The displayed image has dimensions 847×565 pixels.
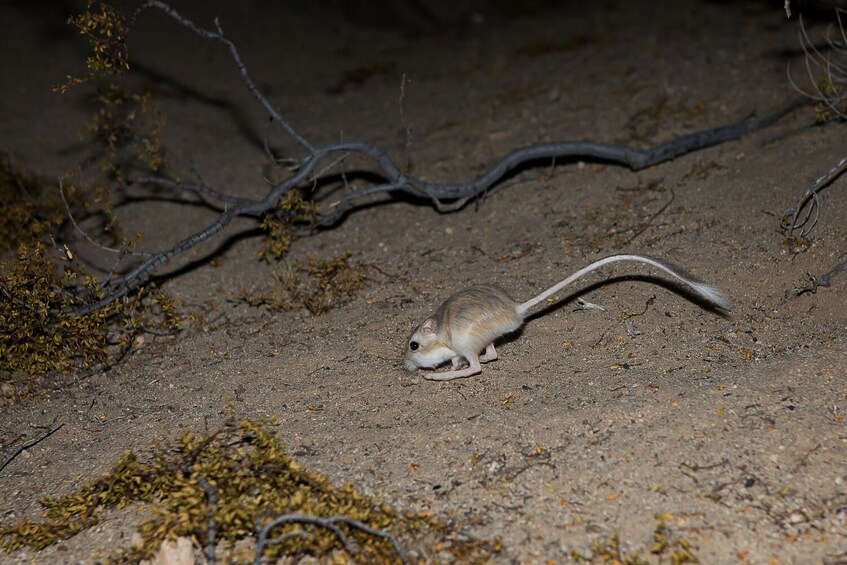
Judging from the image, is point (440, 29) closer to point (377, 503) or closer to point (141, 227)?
point (141, 227)

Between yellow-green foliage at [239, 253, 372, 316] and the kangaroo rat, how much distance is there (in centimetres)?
111

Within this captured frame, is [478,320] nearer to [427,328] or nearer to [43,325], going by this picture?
[427,328]

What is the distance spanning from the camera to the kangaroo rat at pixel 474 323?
13.2ft

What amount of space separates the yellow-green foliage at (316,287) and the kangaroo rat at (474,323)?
111 cm

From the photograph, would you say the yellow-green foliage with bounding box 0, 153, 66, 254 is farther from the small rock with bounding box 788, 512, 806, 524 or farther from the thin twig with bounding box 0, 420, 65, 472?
the small rock with bounding box 788, 512, 806, 524

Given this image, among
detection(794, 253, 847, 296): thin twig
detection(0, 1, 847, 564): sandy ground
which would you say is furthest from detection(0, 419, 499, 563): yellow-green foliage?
detection(794, 253, 847, 296): thin twig

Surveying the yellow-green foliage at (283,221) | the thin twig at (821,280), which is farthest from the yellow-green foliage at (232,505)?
the thin twig at (821,280)

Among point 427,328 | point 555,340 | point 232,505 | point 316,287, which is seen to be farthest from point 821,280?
point 232,505

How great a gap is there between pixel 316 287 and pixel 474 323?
5.67 ft

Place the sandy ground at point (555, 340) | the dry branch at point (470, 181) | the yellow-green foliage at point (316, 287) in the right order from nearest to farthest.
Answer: the sandy ground at point (555, 340), the yellow-green foliage at point (316, 287), the dry branch at point (470, 181)

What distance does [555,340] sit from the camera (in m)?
4.38

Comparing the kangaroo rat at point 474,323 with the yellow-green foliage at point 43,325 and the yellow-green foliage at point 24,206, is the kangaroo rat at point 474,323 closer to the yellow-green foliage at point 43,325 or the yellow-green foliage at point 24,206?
the yellow-green foliage at point 43,325

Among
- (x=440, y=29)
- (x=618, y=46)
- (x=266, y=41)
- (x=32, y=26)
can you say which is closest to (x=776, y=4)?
(x=618, y=46)

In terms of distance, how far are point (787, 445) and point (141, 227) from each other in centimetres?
538
